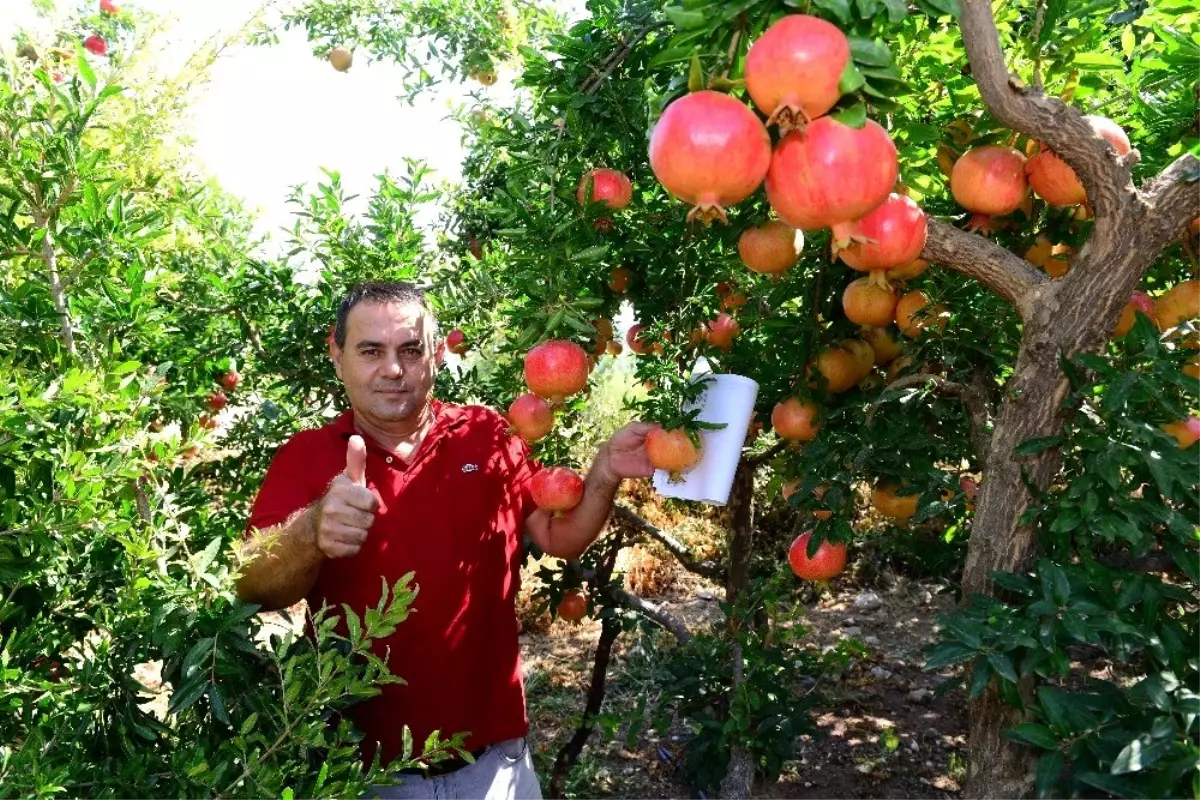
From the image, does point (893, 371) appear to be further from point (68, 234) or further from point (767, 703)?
point (68, 234)

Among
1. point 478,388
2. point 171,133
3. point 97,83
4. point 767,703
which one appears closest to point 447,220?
point 478,388

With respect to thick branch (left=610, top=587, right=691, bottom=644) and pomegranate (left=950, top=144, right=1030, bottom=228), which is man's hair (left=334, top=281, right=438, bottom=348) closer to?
thick branch (left=610, top=587, right=691, bottom=644)

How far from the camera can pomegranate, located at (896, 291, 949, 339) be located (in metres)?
1.76

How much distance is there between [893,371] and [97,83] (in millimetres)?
1775

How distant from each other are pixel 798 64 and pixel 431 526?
164 cm

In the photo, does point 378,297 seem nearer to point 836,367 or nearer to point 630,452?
point 630,452

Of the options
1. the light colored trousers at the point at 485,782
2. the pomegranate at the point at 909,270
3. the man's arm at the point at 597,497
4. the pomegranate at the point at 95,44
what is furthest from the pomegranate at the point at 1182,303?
the pomegranate at the point at 95,44

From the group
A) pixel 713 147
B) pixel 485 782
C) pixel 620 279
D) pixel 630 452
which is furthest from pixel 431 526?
pixel 713 147

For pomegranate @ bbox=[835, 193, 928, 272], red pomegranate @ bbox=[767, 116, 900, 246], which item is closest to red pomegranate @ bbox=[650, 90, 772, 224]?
red pomegranate @ bbox=[767, 116, 900, 246]

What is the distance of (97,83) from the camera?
160 cm

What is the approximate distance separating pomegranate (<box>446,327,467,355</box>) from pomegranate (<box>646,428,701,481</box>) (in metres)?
1.45

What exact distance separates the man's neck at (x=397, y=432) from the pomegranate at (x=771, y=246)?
108 centimetres

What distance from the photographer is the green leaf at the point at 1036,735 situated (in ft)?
3.78

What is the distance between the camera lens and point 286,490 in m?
2.08
